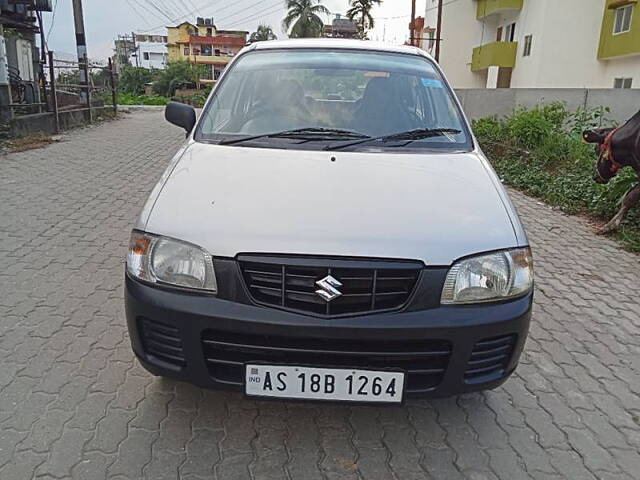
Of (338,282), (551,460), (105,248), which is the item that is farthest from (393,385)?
(105,248)

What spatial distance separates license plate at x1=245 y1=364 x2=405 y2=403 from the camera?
2.07 meters

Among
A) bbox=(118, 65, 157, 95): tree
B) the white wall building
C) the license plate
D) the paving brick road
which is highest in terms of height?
the white wall building

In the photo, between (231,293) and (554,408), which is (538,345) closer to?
(554,408)

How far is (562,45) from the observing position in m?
24.1

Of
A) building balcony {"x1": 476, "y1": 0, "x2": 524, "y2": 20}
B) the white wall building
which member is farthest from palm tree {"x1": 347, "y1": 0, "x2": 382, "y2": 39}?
the white wall building

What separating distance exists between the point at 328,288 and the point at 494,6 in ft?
100

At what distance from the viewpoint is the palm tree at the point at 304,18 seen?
50.6 metres

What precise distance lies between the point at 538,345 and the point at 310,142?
1.97 metres

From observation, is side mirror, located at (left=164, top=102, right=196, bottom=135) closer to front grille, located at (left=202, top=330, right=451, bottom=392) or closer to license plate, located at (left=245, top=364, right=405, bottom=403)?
front grille, located at (left=202, top=330, right=451, bottom=392)

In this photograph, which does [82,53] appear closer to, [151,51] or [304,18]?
[304,18]

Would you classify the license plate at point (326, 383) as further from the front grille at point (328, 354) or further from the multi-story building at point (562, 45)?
the multi-story building at point (562, 45)

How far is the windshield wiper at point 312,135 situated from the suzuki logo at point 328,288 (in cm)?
119

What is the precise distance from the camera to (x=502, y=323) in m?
2.13

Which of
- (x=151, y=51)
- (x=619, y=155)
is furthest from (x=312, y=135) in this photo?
(x=151, y=51)
